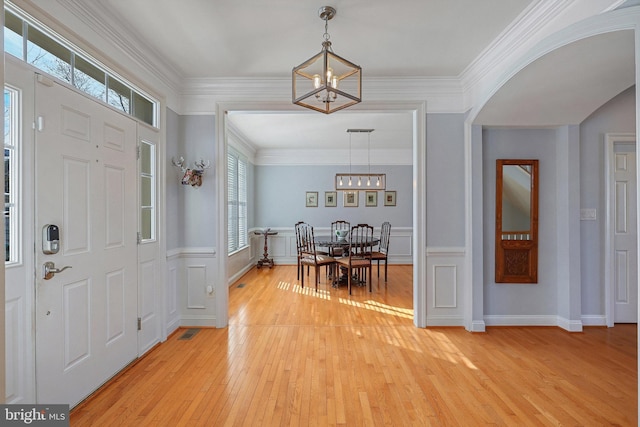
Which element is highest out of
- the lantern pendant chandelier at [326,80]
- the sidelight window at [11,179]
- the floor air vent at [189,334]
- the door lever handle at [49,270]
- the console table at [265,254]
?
the lantern pendant chandelier at [326,80]

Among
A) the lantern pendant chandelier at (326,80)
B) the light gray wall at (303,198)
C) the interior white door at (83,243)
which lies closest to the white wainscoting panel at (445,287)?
the lantern pendant chandelier at (326,80)

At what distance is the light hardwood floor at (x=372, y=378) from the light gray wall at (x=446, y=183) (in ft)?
3.59

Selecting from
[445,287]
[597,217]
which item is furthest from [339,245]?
[597,217]

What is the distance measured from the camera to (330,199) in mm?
7711

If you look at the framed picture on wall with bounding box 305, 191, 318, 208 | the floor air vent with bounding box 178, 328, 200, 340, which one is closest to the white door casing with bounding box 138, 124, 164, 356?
the floor air vent with bounding box 178, 328, 200, 340

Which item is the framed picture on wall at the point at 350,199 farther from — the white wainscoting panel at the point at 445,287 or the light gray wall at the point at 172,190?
the light gray wall at the point at 172,190

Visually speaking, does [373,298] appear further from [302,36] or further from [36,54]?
[36,54]

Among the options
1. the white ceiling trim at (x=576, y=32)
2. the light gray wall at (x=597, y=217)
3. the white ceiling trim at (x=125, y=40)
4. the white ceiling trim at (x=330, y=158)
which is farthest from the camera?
the white ceiling trim at (x=330, y=158)

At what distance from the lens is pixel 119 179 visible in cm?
255

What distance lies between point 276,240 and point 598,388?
624 cm

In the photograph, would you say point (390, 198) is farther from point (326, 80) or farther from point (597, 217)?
point (326, 80)

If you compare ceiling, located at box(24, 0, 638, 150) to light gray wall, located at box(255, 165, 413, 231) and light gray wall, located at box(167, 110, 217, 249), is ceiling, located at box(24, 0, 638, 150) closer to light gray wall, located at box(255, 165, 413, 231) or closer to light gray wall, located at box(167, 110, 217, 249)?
light gray wall, located at box(167, 110, 217, 249)

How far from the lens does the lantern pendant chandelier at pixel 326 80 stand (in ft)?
6.75

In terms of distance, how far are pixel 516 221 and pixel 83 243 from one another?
4134 mm
